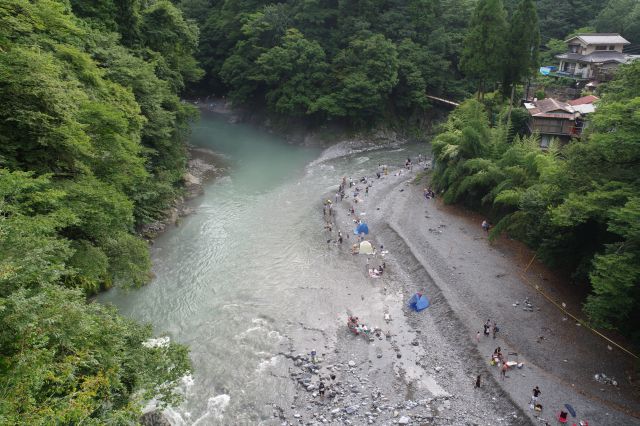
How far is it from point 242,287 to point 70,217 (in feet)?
36.9

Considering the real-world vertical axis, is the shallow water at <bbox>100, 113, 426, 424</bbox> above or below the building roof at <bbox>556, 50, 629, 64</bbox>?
below

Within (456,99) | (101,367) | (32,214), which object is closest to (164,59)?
(32,214)

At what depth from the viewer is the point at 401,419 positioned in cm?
1557

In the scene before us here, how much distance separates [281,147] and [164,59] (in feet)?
54.6

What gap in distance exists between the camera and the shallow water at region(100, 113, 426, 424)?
16.9m

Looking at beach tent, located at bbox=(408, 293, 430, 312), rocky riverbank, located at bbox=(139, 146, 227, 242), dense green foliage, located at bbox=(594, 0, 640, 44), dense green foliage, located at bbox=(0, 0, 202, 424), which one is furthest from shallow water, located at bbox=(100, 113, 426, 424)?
dense green foliage, located at bbox=(594, 0, 640, 44)

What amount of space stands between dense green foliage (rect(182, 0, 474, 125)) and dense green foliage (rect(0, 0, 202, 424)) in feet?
78.3

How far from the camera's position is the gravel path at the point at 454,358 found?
1572 centimetres

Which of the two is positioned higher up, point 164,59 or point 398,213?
point 164,59

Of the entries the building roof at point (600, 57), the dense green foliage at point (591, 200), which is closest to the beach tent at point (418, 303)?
the dense green foliage at point (591, 200)

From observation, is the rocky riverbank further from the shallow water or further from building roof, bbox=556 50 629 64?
building roof, bbox=556 50 629 64

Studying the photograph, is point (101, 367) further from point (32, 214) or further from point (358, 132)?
point (358, 132)

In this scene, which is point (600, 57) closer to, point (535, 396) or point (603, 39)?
point (603, 39)

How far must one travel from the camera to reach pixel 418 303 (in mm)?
21828
